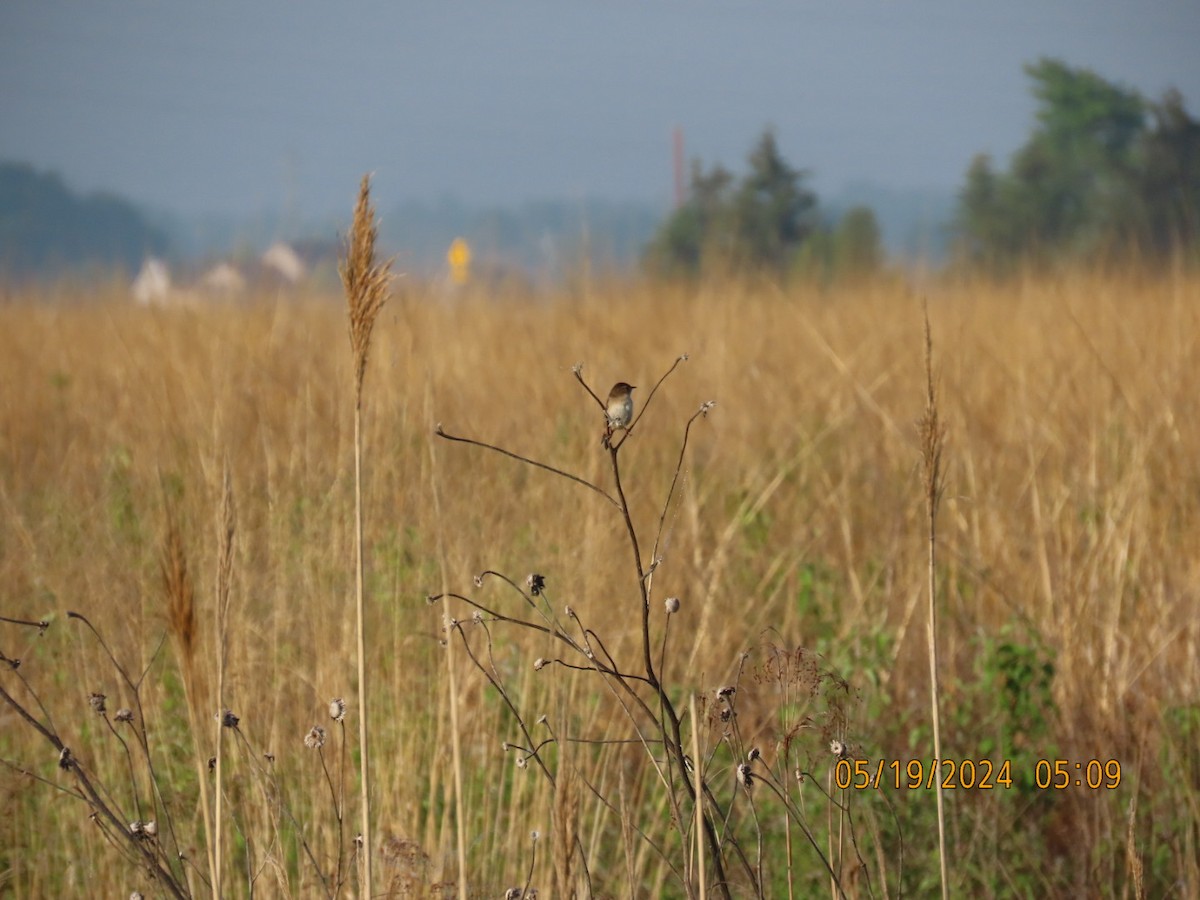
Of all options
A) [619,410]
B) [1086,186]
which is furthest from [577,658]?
[1086,186]

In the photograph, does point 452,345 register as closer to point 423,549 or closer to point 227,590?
point 423,549

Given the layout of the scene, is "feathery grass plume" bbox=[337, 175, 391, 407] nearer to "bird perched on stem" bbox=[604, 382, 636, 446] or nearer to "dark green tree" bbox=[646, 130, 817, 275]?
"bird perched on stem" bbox=[604, 382, 636, 446]

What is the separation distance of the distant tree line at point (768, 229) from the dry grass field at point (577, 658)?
178 inches

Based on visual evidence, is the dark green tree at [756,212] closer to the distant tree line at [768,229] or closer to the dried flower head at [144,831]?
the distant tree line at [768,229]

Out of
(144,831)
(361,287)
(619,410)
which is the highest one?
(361,287)

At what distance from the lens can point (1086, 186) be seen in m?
17.7

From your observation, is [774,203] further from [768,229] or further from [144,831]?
[144,831]

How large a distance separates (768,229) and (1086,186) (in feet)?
23.0

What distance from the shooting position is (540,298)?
6.98 m

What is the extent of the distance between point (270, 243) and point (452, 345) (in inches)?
46.8

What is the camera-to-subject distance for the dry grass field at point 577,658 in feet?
5.86

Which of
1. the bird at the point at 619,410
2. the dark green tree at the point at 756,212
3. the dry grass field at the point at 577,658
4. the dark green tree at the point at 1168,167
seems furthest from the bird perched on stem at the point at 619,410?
the dark green tree at the point at 1168,167

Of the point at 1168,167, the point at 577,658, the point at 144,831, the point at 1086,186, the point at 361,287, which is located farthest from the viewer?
the point at 1086,186

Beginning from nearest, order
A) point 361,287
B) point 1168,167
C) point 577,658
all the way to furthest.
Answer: point 361,287 < point 577,658 < point 1168,167
